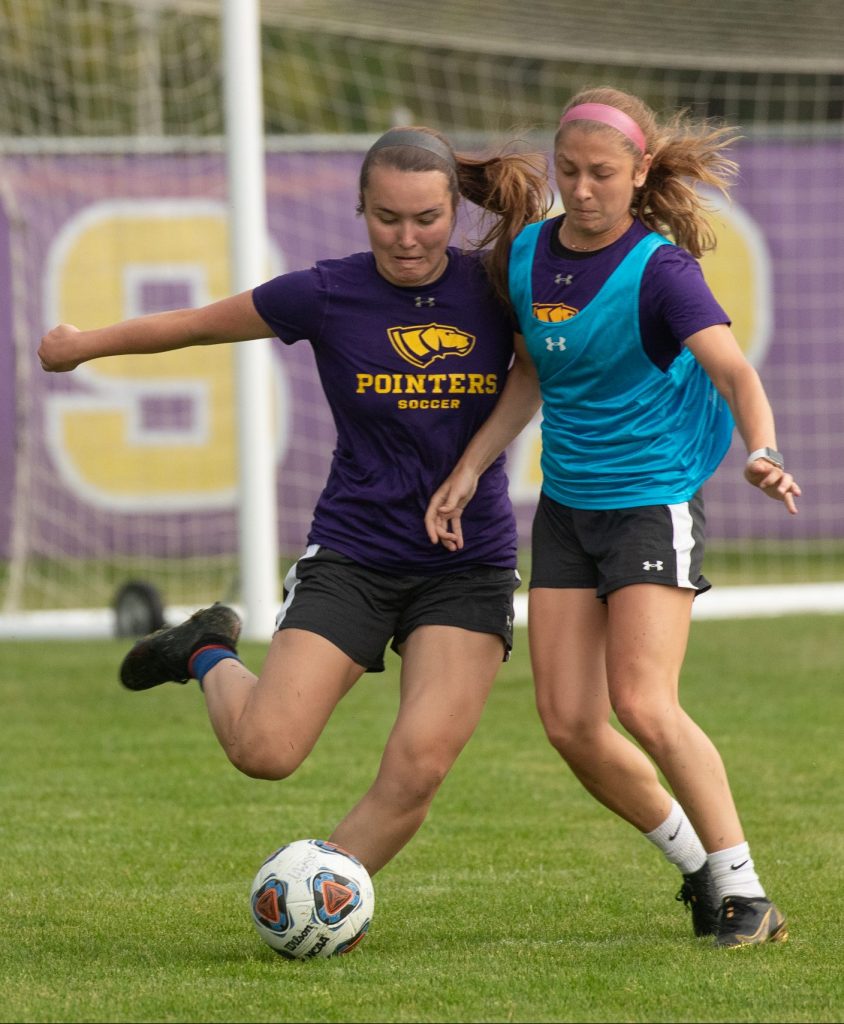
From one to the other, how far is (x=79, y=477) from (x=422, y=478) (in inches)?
415

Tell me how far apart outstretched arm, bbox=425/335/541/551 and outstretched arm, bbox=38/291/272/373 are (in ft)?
2.12

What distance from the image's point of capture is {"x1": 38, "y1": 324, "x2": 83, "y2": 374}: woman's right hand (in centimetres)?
477

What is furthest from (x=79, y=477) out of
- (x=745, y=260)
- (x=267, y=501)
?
(x=745, y=260)

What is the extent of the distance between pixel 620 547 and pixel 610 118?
3.60ft

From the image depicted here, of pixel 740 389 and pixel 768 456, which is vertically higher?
pixel 740 389

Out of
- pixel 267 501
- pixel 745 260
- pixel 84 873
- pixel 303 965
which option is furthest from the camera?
pixel 745 260

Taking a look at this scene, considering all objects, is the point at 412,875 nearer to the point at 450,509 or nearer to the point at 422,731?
the point at 422,731

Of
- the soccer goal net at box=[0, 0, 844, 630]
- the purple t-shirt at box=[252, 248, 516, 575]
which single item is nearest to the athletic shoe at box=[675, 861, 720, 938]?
the purple t-shirt at box=[252, 248, 516, 575]

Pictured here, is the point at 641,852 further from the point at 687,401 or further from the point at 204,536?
the point at 204,536

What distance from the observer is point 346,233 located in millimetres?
14938

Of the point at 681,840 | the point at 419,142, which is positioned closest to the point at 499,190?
the point at 419,142

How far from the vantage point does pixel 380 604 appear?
4684 mm

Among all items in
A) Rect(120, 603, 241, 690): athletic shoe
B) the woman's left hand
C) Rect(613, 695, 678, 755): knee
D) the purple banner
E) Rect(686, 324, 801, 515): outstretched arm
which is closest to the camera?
the woman's left hand

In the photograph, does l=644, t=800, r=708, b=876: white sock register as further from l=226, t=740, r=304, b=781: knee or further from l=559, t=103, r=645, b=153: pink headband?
l=559, t=103, r=645, b=153: pink headband
